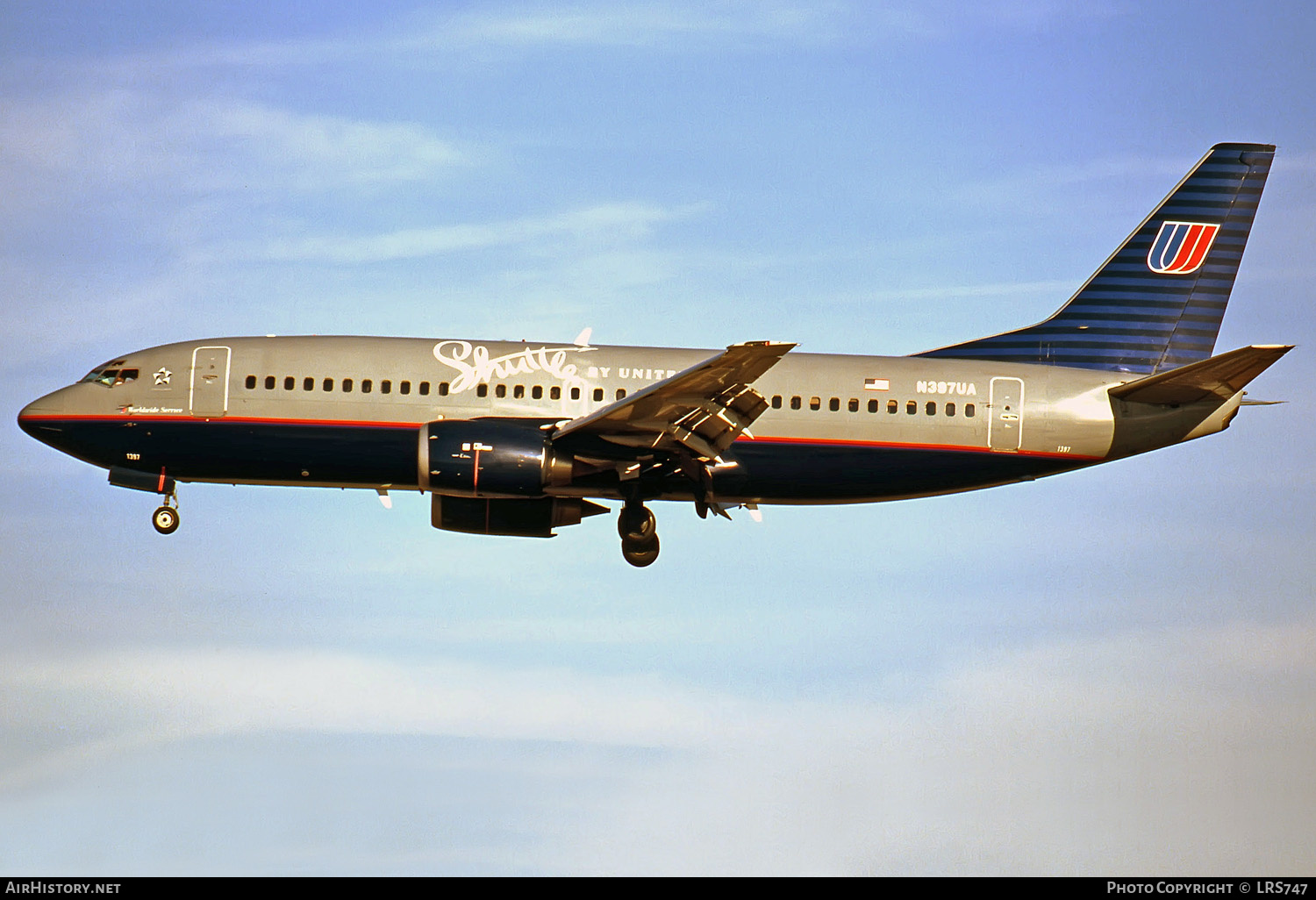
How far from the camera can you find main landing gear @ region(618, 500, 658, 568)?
1257 inches

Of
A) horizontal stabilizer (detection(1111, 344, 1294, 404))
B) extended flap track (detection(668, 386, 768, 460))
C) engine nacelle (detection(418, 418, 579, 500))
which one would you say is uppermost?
horizontal stabilizer (detection(1111, 344, 1294, 404))

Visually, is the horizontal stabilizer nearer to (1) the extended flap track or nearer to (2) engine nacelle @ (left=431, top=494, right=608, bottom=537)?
(1) the extended flap track

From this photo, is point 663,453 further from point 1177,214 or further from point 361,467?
point 1177,214

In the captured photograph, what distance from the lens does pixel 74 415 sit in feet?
108

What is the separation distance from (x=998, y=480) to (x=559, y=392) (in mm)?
9167

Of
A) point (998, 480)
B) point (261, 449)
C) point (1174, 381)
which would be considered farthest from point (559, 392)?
point (1174, 381)

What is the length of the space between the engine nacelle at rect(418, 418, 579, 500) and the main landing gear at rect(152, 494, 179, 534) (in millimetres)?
6314

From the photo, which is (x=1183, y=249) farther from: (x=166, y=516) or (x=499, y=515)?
(x=166, y=516)

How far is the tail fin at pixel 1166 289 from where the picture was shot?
34.2 m

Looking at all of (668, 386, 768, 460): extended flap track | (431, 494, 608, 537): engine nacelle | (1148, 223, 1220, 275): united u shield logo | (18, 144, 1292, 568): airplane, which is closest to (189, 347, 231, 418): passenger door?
(18, 144, 1292, 568): airplane

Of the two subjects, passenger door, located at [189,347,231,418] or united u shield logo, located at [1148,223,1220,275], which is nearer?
passenger door, located at [189,347,231,418]

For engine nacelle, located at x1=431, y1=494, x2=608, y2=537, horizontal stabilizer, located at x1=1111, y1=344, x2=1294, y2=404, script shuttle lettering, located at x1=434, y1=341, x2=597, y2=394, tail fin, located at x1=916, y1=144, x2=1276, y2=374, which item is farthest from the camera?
tail fin, located at x1=916, y1=144, x2=1276, y2=374
